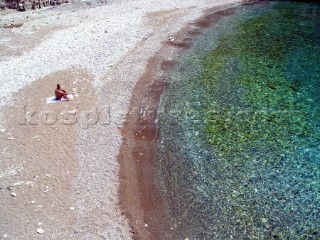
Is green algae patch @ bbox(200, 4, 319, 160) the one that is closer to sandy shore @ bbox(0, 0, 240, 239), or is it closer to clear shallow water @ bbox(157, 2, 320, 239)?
clear shallow water @ bbox(157, 2, 320, 239)

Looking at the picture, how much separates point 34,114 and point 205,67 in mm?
10853

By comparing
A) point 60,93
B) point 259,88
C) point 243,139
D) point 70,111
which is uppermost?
point 60,93

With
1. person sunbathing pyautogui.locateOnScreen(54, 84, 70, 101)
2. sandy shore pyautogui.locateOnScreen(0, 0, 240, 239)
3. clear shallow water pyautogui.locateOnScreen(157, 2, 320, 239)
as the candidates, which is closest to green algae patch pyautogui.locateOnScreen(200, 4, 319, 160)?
clear shallow water pyautogui.locateOnScreen(157, 2, 320, 239)

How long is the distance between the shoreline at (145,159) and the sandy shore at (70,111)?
284 millimetres

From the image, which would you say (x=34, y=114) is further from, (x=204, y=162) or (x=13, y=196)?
(x=204, y=162)

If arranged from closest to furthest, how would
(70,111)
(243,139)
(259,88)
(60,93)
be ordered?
(243,139), (70,111), (60,93), (259,88)

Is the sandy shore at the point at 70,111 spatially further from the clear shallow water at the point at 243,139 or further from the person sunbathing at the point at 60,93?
the clear shallow water at the point at 243,139

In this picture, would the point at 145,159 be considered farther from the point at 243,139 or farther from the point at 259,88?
the point at 259,88

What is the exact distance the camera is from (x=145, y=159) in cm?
1572

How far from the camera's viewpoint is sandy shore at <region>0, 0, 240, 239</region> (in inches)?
495

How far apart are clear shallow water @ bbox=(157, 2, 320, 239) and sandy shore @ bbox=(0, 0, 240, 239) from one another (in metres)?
2.17

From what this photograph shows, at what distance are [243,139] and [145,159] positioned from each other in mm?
4485

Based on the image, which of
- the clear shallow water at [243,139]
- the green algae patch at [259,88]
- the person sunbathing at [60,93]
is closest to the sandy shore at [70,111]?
the person sunbathing at [60,93]

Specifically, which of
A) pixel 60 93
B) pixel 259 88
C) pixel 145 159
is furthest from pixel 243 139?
pixel 60 93
